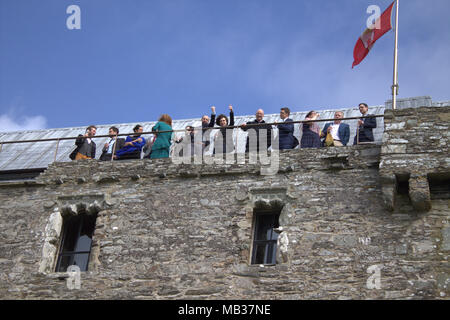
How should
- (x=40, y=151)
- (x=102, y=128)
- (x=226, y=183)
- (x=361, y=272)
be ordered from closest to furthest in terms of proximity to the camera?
(x=361, y=272) < (x=226, y=183) < (x=40, y=151) < (x=102, y=128)

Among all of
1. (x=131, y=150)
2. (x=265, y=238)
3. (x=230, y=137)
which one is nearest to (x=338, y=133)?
(x=230, y=137)

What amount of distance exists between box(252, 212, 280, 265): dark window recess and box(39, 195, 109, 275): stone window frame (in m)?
3.40

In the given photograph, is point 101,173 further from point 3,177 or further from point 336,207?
point 336,207

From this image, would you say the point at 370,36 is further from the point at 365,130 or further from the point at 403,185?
the point at 403,185

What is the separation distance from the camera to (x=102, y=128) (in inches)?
1028

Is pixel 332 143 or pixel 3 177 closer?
pixel 332 143

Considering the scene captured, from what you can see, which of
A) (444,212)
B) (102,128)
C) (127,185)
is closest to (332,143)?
(444,212)

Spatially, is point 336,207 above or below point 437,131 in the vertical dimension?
below

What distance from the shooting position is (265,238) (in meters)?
15.9

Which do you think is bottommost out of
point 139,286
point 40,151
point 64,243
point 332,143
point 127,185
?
point 139,286

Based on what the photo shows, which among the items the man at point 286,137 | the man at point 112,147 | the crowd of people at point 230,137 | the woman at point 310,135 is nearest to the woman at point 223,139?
the crowd of people at point 230,137

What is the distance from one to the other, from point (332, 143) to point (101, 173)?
5277mm

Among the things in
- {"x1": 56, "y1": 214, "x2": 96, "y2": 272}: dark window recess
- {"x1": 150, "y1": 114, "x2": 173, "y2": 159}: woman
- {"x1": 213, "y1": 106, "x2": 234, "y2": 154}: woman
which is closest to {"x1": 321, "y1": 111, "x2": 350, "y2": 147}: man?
{"x1": 213, "y1": 106, "x2": 234, "y2": 154}: woman

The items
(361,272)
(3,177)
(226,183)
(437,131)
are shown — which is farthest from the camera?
(3,177)
